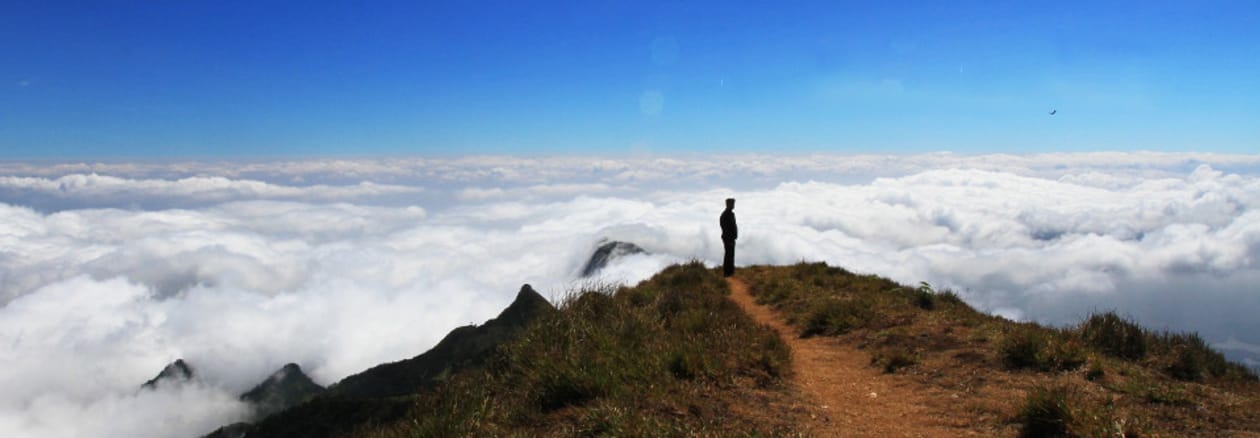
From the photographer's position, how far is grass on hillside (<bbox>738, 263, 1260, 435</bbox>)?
206 inches

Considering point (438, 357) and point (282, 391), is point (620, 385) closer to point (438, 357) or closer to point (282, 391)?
point (438, 357)

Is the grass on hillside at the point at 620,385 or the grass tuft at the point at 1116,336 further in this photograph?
the grass tuft at the point at 1116,336

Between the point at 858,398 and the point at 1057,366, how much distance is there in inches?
109

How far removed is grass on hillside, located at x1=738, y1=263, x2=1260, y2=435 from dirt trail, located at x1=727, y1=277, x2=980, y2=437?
1.24 ft

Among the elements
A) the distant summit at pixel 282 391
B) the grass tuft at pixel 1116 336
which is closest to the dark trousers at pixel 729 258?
the grass tuft at pixel 1116 336

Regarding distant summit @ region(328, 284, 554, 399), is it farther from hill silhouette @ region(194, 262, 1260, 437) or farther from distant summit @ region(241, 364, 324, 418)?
distant summit @ region(241, 364, 324, 418)

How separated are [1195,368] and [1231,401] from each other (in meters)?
1.69

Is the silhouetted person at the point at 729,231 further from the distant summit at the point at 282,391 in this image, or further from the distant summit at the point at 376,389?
the distant summit at the point at 282,391

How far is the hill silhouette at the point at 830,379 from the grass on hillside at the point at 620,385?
0.02m

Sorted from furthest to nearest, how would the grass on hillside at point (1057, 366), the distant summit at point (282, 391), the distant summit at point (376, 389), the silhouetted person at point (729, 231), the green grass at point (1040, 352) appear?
the distant summit at point (282, 391)
the distant summit at point (376, 389)
the silhouetted person at point (729, 231)
the green grass at point (1040, 352)
the grass on hillside at point (1057, 366)

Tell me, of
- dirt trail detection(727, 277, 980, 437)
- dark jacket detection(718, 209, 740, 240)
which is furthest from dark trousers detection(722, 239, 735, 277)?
dirt trail detection(727, 277, 980, 437)

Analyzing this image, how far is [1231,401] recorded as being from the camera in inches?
231

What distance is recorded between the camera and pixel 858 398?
708 centimetres

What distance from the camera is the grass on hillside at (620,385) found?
5.10 metres
